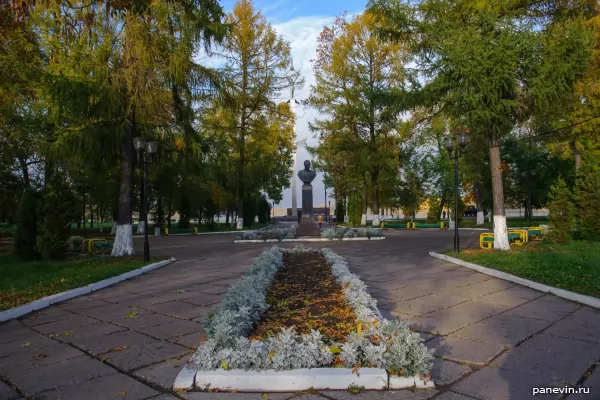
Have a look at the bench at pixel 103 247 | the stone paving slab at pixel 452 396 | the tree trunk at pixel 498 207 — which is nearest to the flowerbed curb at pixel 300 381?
the stone paving slab at pixel 452 396

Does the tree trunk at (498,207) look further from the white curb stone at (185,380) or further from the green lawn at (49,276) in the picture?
the white curb stone at (185,380)

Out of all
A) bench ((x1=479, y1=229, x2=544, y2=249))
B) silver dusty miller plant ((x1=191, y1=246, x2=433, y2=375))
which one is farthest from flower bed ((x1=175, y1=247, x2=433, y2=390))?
bench ((x1=479, y1=229, x2=544, y2=249))

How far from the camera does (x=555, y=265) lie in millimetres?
8875

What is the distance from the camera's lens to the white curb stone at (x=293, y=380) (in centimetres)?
342

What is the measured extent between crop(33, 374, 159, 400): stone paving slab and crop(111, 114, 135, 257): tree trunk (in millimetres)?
10115

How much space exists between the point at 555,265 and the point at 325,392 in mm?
7499

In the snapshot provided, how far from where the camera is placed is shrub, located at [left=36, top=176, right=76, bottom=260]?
11703 millimetres

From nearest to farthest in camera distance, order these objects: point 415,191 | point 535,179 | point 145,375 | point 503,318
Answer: point 145,375
point 503,318
point 535,179
point 415,191

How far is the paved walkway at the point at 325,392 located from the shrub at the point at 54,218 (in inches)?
189

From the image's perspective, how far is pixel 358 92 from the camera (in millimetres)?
27969

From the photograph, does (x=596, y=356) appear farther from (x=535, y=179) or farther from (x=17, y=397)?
(x=535, y=179)

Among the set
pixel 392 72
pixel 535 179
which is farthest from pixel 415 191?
pixel 392 72

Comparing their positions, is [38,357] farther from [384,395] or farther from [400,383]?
[400,383]

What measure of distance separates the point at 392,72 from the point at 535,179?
57.2ft
